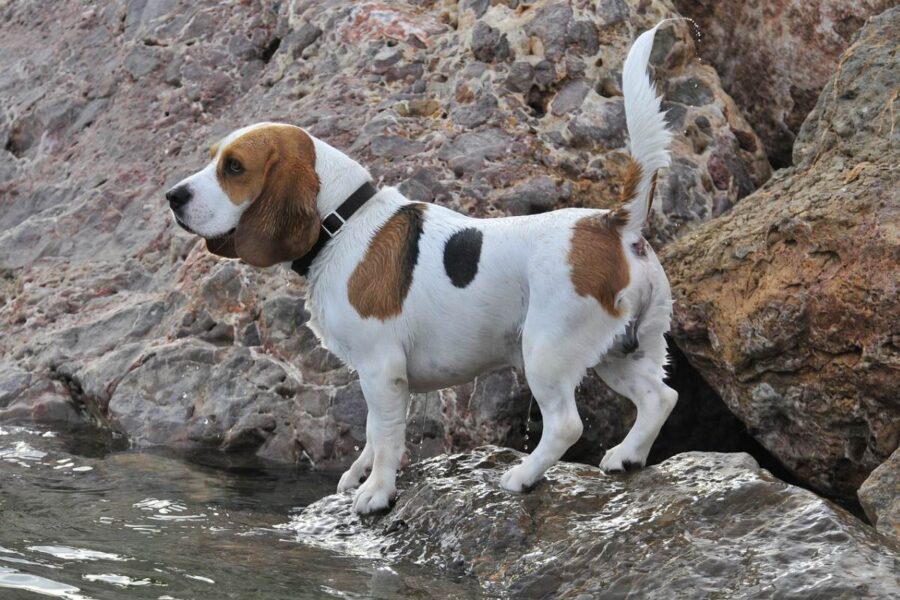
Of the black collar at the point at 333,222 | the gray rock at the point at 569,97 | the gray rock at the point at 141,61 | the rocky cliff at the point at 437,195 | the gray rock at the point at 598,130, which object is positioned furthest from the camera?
the gray rock at the point at 141,61

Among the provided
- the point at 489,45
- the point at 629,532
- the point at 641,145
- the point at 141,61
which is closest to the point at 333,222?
the point at 641,145

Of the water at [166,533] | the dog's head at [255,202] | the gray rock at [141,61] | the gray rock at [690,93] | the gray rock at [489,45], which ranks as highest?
the gray rock at [141,61]

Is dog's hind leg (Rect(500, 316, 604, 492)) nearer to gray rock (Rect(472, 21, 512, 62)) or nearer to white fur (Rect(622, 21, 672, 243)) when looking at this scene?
white fur (Rect(622, 21, 672, 243))

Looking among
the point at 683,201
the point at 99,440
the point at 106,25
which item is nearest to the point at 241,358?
the point at 99,440

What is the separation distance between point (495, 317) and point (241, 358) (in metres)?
2.66

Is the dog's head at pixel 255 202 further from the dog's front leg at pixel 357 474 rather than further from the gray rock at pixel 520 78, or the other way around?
the gray rock at pixel 520 78

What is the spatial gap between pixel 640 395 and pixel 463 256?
0.98 meters

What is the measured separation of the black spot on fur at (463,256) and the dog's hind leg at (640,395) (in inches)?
28.2

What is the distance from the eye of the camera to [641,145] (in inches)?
216

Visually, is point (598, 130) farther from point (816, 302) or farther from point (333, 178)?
point (333, 178)

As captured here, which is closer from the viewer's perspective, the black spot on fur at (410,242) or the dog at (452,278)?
the dog at (452,278)

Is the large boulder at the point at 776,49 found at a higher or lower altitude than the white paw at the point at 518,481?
higher

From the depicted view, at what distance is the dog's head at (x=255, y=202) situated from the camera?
576cm

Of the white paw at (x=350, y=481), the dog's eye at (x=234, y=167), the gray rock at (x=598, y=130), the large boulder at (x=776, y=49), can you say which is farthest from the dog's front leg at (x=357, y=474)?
the large boulder at (x=776, y=49)
